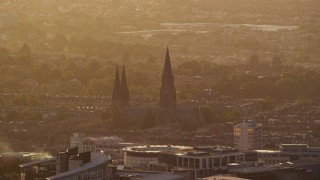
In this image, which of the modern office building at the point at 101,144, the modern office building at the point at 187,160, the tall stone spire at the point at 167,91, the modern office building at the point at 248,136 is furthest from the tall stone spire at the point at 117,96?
the modern office building at the point at 187,160

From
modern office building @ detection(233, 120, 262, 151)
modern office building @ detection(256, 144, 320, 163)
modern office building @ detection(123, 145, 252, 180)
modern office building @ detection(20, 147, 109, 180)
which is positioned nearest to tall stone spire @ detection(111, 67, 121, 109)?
modern office building @ detection(233, 120, 262, 151)

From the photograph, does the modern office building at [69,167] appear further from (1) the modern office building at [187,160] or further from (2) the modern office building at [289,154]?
(2) the modern office building at [289,154]

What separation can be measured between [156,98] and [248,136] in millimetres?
35963

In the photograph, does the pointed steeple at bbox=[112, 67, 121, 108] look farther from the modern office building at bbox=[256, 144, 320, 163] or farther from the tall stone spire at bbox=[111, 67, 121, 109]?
the modern office building at bbox=[256, 144, 320, 163]

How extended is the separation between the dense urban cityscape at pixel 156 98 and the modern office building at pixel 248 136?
12 centimetres

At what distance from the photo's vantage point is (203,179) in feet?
207

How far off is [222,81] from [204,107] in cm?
2016

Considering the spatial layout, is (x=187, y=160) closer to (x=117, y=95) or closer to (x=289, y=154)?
(x=289, y=154)

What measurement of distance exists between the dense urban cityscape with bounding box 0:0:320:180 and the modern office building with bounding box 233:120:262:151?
0.12 m

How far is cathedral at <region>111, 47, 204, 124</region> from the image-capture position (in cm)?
10812

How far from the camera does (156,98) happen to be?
124375mm

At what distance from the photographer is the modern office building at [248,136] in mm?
86125

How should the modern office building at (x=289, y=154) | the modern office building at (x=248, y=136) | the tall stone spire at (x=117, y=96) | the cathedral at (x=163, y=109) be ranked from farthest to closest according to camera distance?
1. the tall stone spire at (x=117, y=96)
2. the cathedral at (x=163, y=109)
3. the modern office building at (x=248, y=136)
4. the modern office building at (x=289, y=154)

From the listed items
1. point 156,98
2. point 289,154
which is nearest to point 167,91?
point 156,98
